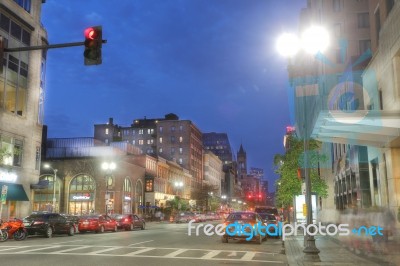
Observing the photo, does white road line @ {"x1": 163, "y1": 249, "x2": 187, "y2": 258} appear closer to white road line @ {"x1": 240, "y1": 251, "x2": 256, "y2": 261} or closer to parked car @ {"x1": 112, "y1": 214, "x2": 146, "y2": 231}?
white road line @ {"x1": 240, "y1": 251, "x2": 256, "y2": 261}

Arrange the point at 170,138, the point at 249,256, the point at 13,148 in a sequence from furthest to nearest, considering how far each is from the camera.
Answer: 1. the point at 170,138
2. the point at 13,148
3. the point at 249,256

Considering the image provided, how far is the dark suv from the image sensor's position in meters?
29.0

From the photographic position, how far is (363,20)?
5434cm

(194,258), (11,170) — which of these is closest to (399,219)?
(194,258)

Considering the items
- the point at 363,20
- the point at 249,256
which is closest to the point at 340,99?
the point at 363,20

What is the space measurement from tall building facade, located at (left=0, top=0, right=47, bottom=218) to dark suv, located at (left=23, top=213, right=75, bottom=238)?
31.3 feet

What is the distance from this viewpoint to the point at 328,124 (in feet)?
65.9

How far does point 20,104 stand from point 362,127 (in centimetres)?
3303

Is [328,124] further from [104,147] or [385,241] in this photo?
[104,147]

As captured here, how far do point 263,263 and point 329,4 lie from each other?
4924cm

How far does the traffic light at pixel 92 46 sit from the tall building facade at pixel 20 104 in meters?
30.1

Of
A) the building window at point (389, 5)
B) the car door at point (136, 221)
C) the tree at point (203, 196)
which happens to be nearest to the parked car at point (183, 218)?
the car door at point (136, 221)

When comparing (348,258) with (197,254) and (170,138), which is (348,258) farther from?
(170,138)

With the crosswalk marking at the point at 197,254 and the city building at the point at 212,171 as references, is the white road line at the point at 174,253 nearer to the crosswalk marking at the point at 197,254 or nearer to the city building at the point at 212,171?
the crosswalk marking at the point at 197,254
